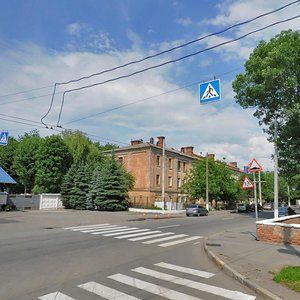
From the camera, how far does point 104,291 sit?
6.97 metres

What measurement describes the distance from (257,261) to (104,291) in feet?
16.6

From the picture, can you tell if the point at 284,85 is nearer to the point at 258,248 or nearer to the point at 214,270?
the point at 258,248

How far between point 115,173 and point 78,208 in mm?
6909

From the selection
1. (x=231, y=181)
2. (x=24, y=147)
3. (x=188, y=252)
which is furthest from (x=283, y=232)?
(x=24, y=147)

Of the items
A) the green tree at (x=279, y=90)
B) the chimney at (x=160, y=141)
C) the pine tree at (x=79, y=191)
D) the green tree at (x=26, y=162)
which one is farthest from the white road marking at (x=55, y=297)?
the green tree at (x=26, y=162)

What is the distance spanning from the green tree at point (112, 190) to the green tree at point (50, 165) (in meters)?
10.3

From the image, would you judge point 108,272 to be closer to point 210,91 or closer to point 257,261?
point 257,261

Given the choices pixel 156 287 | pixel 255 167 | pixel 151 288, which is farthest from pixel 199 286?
pixel 255 167

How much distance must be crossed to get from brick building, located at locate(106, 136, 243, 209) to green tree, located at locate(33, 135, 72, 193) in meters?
10.8

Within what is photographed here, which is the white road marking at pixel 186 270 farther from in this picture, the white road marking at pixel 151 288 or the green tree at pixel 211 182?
the green tree at pixel 211 182

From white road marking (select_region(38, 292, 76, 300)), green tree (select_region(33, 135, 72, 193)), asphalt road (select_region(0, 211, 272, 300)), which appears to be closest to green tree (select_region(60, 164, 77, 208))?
green tree (select_region(33, 135, 72, 193))

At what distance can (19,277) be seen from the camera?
26.0ft

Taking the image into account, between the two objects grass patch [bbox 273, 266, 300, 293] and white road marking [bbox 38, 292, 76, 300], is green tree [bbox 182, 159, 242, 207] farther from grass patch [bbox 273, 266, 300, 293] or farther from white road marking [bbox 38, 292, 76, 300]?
white road marking [bbox 38, 292, 76, 300]

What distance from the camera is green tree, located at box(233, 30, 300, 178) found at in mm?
20908
